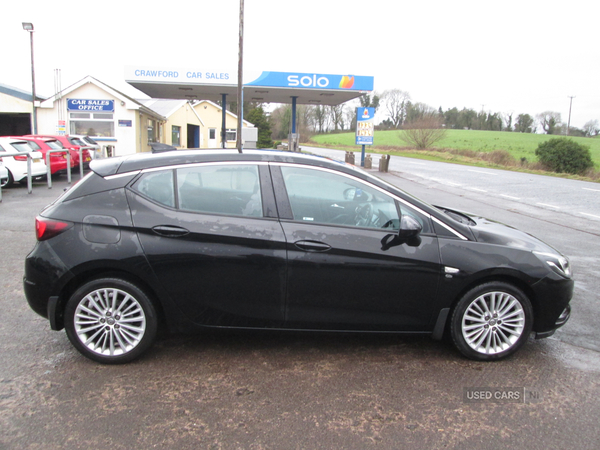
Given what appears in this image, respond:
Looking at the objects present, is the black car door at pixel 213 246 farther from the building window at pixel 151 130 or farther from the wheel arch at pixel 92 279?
the building window at pixel 151 130

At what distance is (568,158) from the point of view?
31609 millimetres

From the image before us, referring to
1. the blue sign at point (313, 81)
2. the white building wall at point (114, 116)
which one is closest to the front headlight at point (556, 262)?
the blue sign at point (313, 81)

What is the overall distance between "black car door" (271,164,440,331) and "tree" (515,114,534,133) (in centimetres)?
9973

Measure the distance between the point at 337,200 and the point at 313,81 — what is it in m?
20.4

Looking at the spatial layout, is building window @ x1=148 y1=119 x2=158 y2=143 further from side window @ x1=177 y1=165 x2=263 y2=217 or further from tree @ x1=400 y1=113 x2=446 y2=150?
side window @ x1=177 y1=165 x2=263 y2=217

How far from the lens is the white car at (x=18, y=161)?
1457cm

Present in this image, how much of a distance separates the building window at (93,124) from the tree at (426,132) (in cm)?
3543

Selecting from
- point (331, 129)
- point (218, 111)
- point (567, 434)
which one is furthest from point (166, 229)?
point (331, 129)

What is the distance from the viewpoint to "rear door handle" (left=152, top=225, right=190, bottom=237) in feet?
11.9

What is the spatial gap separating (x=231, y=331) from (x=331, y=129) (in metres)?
101

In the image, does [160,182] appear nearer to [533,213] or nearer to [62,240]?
[62,240]

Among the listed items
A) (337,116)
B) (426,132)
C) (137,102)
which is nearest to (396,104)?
(337,116)

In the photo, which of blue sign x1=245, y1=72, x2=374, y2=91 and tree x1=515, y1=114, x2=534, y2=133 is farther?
tree x1=515, y1=114, x2=534, y2=133

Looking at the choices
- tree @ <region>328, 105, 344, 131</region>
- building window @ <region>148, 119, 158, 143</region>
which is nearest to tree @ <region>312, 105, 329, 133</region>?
tree @ <region>328, 105, 344, 131</region>
